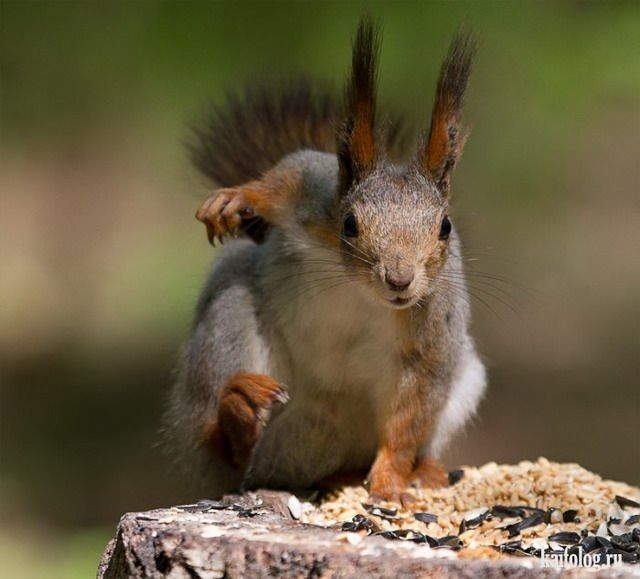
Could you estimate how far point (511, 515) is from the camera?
9.86 feet

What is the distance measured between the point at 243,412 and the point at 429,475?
688 mm

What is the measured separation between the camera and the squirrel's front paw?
331cm

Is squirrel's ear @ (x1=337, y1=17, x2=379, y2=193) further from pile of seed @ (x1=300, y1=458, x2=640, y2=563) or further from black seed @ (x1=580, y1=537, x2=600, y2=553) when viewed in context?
black seed @ (x1=580, y1=537, x2=600, y2=553)

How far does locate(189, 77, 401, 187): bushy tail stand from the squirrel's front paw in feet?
1.28

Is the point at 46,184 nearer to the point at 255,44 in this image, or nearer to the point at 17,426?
the point at 17,426

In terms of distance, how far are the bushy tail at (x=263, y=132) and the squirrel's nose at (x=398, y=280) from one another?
3.32 feet

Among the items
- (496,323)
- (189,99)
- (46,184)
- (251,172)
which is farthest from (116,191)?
(251,172)

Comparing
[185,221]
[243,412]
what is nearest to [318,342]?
[243,412]

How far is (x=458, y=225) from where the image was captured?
3838mm

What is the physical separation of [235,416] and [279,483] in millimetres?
343

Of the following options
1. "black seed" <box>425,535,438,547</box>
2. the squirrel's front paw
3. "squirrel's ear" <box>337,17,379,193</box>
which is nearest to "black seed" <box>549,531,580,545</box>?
"black seed" <box>425,535,438,547</box>

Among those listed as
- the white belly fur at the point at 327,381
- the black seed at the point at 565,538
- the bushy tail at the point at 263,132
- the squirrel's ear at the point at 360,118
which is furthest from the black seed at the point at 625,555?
the bushy tail at the point at 263,132

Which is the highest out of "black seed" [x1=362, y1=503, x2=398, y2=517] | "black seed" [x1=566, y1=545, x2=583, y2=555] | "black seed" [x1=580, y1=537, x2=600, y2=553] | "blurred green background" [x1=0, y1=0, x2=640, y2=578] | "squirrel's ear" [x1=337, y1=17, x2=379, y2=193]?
"blurred green background" [x1=0, y1=0, x2=640, y2=578]

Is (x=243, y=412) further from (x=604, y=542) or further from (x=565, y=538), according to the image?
(x=604, y=542)
